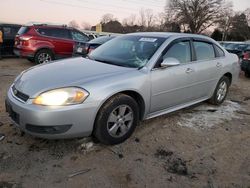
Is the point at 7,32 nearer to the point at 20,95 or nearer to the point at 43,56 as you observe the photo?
the point at 43,56

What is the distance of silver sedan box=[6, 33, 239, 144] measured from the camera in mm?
3287

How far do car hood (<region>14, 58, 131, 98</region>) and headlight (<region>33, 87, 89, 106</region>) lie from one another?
0.07 metres

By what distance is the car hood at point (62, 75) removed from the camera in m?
3.41

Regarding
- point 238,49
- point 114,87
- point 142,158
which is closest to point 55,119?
point 114,87

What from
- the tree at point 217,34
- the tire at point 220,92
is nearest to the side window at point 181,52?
the tire at point 220,92

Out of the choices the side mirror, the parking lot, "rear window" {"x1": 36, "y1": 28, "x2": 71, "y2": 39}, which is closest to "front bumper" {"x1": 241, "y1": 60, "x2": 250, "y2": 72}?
the parking lot

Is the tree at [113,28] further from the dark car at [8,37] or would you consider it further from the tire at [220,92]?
the tire at [220,92]

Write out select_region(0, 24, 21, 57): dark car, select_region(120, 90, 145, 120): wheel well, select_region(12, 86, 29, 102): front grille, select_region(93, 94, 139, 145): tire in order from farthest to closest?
1. select_region(0, 24, 21, 57): dark car
2. select_region(120, 90, 145, 120): wheel well
3. select_region(93, 94, 139, 145): tire
4. select_region(12, 86, 29, 102): front grille

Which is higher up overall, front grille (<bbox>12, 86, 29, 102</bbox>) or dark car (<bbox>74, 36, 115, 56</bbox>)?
dark car (<bbox>74, 36, 115, 56</bbox>)

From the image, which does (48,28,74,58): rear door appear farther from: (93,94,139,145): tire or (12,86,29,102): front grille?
(93,94,139,145): tire

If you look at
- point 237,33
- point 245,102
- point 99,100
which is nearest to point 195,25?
point 237,33

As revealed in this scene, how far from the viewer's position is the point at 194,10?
5891 centimetres

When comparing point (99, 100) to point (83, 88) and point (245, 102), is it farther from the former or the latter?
point (245, 102)

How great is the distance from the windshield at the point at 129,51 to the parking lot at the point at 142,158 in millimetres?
1078
